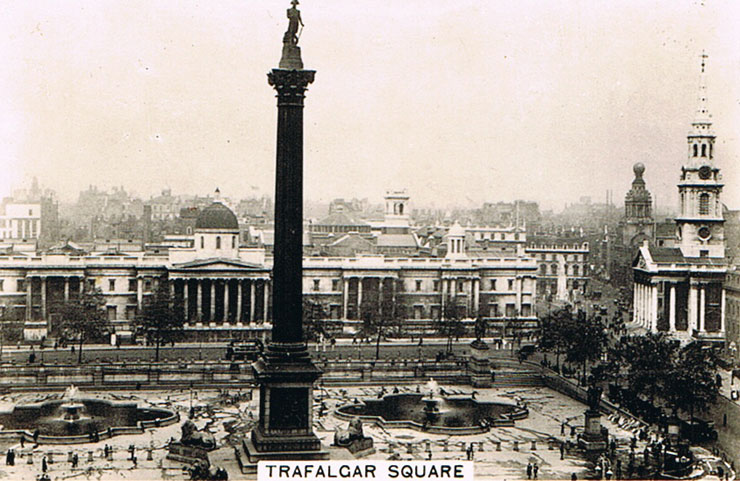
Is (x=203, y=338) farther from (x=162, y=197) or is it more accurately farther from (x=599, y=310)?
(x=162, y=197)

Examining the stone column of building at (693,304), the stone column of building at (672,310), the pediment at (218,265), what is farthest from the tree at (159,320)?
the stone column of building at (693,304)

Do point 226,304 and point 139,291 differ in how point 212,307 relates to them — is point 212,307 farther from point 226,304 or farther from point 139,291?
point 139,291

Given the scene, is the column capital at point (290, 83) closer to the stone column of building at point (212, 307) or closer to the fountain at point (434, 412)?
the fountain at point (434, 412)

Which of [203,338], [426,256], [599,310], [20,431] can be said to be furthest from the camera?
[599,310]

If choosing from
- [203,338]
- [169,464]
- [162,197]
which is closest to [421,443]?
[169,464]

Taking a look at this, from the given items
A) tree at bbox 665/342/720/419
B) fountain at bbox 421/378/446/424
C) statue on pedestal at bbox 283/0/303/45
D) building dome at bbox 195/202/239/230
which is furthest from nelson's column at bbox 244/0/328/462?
building dome at bbox 195/202/239/230
